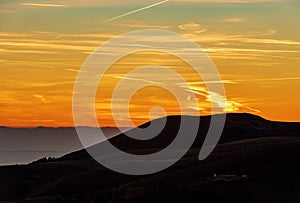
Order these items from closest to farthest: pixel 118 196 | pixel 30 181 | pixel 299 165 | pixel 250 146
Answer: pixel 118 196, pixel 299 165, pixel 30 181, pixel 250 146

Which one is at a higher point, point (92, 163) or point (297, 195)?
point (92, 163)

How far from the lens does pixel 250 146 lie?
620 feet

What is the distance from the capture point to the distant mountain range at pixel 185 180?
11844 centimetres

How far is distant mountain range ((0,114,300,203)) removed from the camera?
118 meters

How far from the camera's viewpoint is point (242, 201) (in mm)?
111688

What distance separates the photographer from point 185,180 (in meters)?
147

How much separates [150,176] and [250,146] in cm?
3623

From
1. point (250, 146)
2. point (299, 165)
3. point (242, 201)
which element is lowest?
point (242, 201)

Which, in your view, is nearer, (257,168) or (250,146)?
(257,168)

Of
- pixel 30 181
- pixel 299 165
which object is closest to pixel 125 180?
pixel 30 181

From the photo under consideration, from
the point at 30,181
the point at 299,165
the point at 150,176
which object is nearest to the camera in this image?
the point at 299,165

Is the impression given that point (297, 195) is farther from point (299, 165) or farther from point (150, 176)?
point (150, 176)

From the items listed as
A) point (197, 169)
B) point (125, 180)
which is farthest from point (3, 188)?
point (197, 169)

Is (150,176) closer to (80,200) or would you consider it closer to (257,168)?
(257,168)
